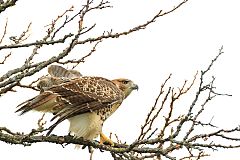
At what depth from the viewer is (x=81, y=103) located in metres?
6.65

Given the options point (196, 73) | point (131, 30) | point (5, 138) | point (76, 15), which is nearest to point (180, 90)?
point (196, 73)

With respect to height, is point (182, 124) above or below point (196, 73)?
below

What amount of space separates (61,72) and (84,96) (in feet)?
2.03

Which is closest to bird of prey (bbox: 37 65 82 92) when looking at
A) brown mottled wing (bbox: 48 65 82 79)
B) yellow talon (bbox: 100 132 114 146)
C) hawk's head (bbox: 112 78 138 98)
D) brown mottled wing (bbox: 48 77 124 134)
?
brown mottled wing (bbox: 48 65 82 79)

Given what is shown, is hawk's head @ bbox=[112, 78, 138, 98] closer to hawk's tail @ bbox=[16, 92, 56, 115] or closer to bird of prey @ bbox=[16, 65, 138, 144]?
bird of prey @ bbox=[16, 65, 138, 144]

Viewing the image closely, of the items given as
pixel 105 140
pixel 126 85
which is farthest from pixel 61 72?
pixel 126 85

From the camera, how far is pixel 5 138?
18.6 ft

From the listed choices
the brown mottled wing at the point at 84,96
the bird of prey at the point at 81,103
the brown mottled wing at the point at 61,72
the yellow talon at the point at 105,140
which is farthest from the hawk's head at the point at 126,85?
the yellow talon at the point at 105,140

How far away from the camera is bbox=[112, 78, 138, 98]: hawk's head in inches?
332

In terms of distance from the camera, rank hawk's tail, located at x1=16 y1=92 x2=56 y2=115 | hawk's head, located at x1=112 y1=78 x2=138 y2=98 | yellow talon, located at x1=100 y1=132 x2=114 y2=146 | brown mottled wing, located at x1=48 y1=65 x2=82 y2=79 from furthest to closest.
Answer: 1. hawk's head, located at x1=112 y1=78 x2=138 y2=98
2. brown mottled wing, located at x1=48 y1=65 x2=82 y2=79
3. yellow talon, located at x1=100 y1=132 x2=114 y2=146
4. hawk's tail, located at x1=16 y1=92 x2=56 y2=115

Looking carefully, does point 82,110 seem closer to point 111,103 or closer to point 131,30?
point 111,103

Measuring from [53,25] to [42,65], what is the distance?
0.74 meters

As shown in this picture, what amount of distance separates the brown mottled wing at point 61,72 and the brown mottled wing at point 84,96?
24 centimetres

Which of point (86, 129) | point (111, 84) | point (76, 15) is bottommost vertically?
point (86, 129)
